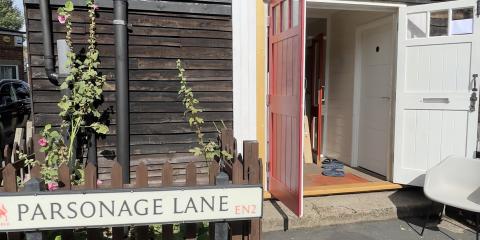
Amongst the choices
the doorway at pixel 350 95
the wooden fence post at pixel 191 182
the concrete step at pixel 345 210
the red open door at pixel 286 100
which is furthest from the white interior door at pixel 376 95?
the wooden fence post at pixel 191 182

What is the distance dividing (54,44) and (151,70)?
81 cm

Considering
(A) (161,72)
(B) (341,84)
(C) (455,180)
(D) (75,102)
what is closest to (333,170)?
(B) (341,84)

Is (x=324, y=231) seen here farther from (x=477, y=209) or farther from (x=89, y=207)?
(x=89, y=207)

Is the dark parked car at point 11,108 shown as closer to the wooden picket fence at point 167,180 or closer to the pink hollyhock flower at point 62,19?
the pink hollyhock flower at point 62,19

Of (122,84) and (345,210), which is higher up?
(122,84)

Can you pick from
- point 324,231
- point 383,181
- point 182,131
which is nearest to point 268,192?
point 324,231

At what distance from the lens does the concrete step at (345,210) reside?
317cm

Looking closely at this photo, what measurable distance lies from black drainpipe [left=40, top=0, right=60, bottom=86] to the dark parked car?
13.5 ft

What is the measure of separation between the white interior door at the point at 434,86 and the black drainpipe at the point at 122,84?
8.64 feet

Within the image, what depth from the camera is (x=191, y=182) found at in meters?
1.96

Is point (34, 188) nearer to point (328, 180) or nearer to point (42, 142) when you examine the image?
point (42, 142)

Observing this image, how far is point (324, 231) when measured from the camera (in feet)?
10.4

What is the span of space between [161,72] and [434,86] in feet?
8.45

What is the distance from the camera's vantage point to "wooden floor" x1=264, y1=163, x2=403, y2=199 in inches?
143
